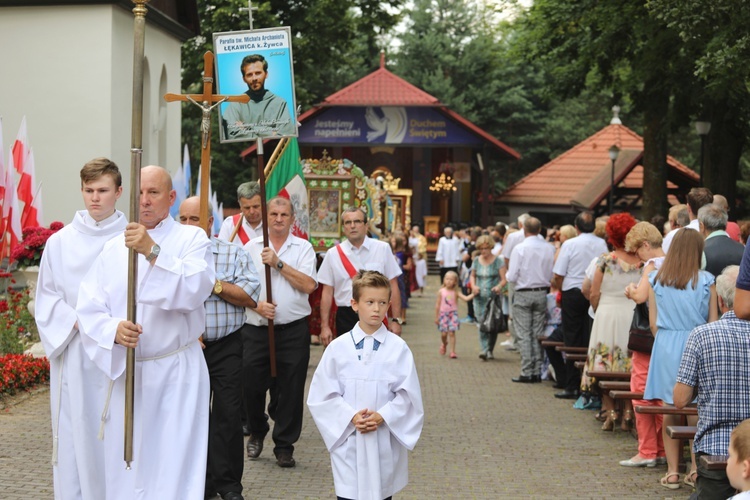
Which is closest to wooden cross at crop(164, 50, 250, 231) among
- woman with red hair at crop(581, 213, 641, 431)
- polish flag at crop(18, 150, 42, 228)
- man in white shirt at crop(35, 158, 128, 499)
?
man in white shirt at crop(35, 158, 128, 499)

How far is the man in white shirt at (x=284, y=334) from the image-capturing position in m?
9.30

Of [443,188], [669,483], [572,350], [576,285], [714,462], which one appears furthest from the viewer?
[443,188]

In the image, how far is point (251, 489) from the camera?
8547 millimetres

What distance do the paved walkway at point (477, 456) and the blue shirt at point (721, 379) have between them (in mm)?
2503

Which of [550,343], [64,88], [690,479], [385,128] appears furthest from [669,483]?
[385,128]

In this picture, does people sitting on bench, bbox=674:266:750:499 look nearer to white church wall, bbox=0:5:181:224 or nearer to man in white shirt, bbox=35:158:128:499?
man in white shirt, bbox=35:158:128:499

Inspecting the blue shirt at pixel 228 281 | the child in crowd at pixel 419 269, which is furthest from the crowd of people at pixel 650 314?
the child in crowd at pixel 419 269

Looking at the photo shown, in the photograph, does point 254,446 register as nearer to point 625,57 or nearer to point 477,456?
point 477,456

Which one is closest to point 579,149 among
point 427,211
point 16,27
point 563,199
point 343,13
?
point 563,199

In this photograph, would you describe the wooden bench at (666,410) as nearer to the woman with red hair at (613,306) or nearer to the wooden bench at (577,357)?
the woman with red hair at (613,306)

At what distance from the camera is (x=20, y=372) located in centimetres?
1232

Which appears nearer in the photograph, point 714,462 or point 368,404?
point 714,462

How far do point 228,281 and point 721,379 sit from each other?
126 inches

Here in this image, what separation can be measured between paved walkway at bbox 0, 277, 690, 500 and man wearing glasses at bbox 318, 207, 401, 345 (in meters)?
Result: 1.18
